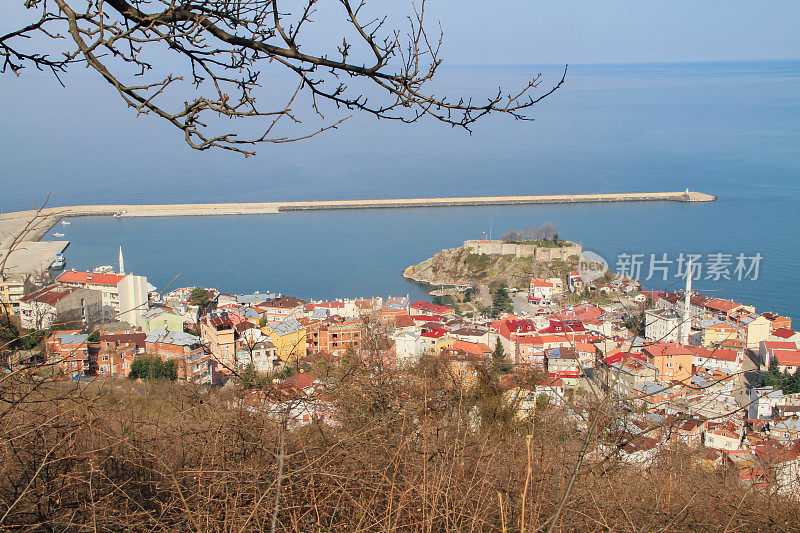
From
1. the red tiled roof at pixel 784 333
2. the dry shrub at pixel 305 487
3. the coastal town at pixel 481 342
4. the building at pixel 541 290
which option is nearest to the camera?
the dry shrub at pixel 305 487

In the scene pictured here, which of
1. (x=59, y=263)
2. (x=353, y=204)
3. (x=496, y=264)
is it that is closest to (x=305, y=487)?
(x=496, y=264)

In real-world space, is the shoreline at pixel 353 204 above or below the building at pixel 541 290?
above

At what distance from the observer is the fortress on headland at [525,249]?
15297mm

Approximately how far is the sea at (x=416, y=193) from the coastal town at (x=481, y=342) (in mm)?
738

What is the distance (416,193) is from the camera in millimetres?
23297

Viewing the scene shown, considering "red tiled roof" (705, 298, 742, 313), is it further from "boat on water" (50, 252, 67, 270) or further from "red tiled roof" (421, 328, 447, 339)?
"boat on water" (50, 252, 67, 270)

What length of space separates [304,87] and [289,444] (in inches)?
22.6

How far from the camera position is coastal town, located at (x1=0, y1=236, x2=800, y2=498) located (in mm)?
2490

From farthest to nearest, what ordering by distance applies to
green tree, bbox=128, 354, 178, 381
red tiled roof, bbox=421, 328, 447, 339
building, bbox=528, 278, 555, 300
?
building, bbox=528, 278, 555, 300 < red tiled roof, bbox=421, 328, 447, 339 < green tree, bbox=128, 354, 178, 381

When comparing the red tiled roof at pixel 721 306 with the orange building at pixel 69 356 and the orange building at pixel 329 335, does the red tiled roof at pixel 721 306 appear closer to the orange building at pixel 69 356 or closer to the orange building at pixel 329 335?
the orange building at pixel 329 335

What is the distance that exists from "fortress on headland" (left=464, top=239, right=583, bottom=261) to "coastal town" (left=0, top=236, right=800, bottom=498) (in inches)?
28.6

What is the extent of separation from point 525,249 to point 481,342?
26.5ft

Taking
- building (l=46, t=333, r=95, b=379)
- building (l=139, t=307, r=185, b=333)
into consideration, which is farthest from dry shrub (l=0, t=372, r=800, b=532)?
building (l=139, t=307, r=185, b=333)

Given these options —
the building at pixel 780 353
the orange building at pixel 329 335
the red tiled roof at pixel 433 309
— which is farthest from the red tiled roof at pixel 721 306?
the orange building at pixel 329 335
